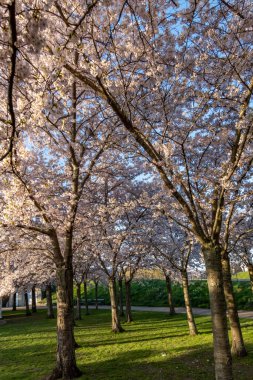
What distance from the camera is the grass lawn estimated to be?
364 inches

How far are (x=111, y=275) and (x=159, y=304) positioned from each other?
1811cm

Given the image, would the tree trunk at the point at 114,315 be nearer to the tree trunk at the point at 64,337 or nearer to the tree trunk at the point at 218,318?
the tree trunk at the point at 64,337

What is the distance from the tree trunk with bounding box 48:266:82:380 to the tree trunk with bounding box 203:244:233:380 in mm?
5047

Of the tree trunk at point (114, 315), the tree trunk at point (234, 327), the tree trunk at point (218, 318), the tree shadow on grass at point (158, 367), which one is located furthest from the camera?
the tree trunk at point (114, 315)

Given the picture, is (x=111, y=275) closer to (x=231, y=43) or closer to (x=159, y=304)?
(x=231, y=43)

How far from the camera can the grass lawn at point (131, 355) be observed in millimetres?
9258

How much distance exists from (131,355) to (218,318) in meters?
7.24

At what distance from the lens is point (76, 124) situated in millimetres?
10734

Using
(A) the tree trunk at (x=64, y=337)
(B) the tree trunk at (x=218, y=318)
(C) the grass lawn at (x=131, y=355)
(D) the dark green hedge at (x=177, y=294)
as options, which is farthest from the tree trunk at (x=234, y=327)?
(D) the dark green hedge at (x=177, y=294)

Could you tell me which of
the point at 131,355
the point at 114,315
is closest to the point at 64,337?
the point at 131,355

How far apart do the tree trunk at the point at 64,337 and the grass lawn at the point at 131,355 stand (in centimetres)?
52

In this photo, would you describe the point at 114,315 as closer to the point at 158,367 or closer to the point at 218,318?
the point at 158,367

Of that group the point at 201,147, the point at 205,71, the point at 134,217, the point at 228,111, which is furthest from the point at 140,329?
the point at 205,71

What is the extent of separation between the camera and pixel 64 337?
362 inches
